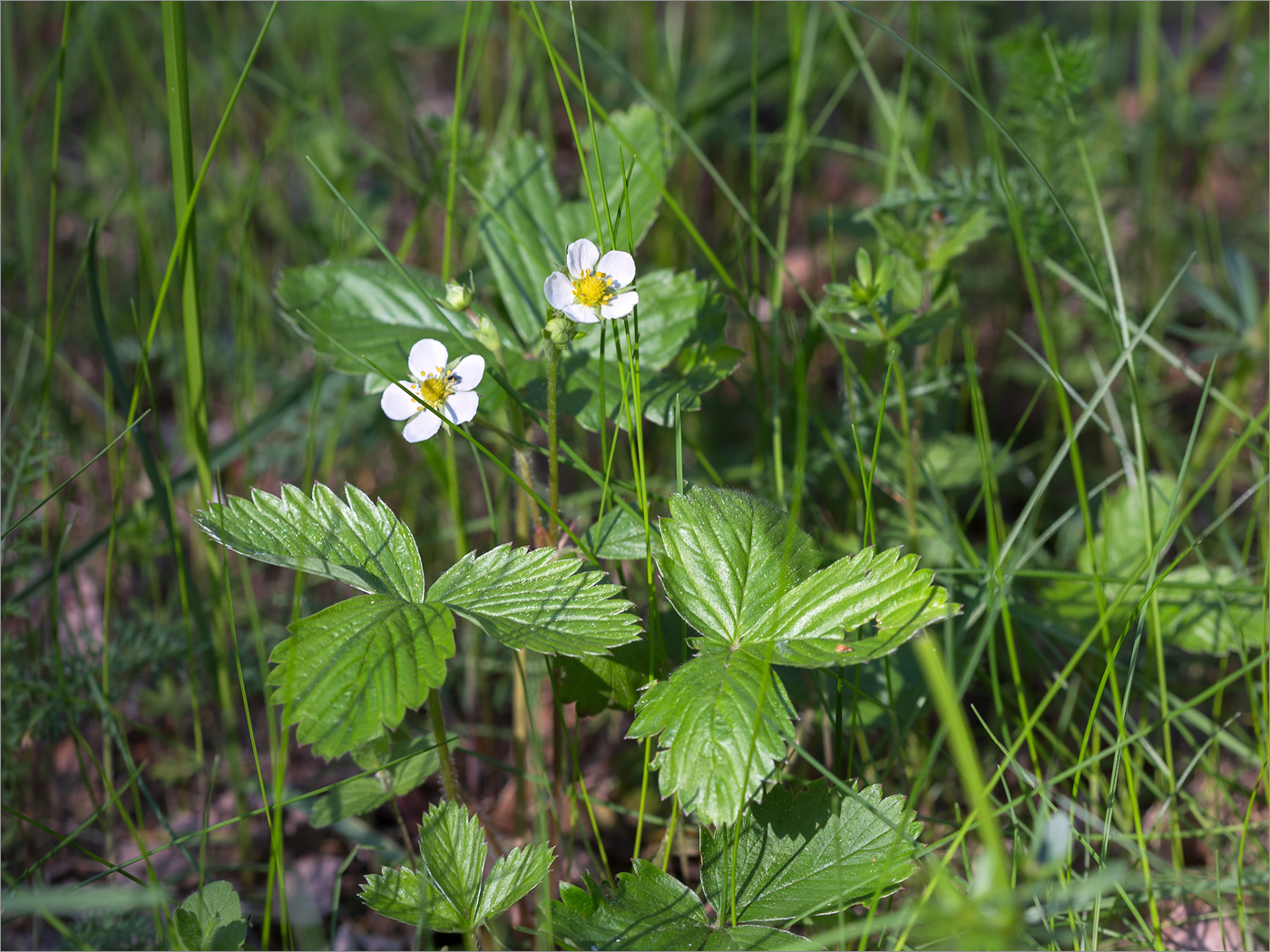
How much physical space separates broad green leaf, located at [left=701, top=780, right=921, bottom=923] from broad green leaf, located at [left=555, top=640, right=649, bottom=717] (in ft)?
0.77

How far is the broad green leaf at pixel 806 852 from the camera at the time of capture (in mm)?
1193

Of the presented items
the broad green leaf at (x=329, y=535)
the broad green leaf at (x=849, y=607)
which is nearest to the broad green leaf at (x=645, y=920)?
the broad green leaf at (x=849, y=607)

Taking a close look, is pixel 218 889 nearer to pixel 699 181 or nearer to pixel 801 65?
pixel 801 65

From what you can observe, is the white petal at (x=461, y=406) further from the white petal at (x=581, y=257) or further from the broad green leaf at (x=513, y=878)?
the broad green leaf at (x=513, y=878)

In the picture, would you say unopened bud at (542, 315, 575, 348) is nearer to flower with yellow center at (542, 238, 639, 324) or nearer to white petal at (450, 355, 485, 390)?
flower with yellow center at (542, 238, 639, 324)

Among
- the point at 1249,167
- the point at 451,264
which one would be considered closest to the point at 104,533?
the point at 451,264

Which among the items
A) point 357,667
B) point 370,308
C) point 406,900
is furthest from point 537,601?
point 370,308

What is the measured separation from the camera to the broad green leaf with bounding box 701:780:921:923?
1193mm

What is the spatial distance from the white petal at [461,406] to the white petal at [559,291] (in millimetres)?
176

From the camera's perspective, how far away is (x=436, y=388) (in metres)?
1.32

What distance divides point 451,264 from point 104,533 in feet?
3.68

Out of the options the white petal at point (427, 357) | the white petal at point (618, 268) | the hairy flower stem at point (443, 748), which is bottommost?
the hairy flower stem at point (443, 748)

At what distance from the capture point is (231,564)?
2023 mm

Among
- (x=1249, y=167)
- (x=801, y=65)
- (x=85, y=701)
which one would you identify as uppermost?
(x=801, y=65)
